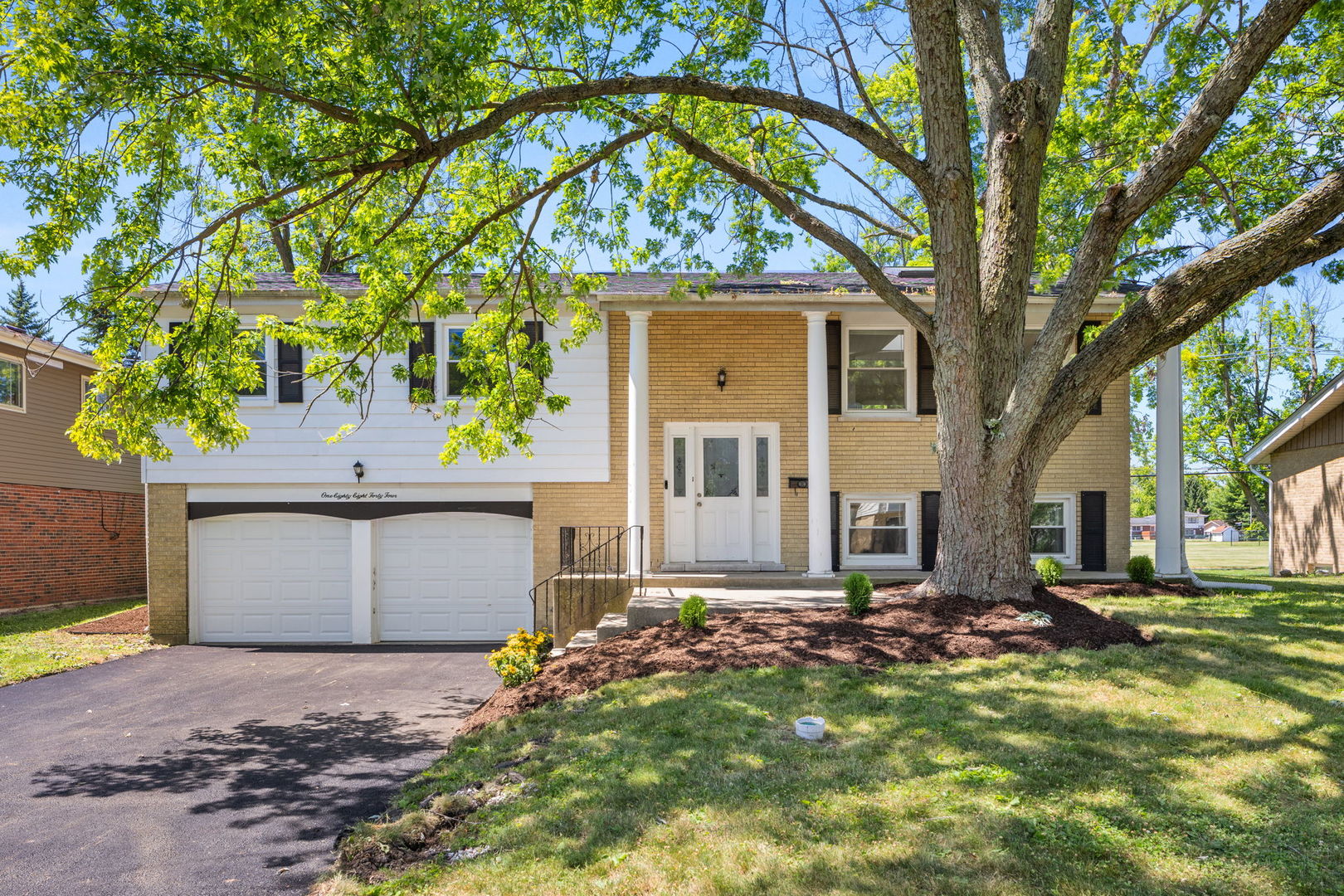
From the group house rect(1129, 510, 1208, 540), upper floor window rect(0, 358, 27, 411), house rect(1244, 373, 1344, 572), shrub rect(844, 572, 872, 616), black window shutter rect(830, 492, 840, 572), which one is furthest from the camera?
house rect(1129, 510, 1208, 540)

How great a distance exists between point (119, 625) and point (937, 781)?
1468 cm

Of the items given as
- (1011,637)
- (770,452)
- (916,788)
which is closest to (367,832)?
(916,788)

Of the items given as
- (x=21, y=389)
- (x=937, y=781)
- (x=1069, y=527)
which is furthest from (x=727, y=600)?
(x=21, y=389)

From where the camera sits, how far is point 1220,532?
73.8 meters

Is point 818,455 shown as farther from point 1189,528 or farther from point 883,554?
point 1189,528

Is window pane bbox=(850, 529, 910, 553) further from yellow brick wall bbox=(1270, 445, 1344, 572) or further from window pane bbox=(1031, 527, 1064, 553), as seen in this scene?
yellow brick wall bbox=(1270, 445, 1344, 572)

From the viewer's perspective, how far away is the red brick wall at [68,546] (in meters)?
15.5

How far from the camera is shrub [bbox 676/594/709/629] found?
8.10 metres

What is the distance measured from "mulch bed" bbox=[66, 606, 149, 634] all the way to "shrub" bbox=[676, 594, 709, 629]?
10401mm

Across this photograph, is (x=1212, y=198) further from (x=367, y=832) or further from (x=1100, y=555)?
(x=367, y=832)

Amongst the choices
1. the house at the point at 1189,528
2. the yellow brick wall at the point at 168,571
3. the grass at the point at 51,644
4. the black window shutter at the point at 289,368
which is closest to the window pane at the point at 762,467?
the black window shutter at the point at 289,368

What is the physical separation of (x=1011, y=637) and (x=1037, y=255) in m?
6.63

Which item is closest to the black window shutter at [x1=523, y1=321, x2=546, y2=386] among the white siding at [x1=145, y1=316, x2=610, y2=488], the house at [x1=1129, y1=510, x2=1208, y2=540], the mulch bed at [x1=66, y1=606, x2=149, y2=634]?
the white siding at [x1=145, y1=316, x2=610, y2=488]

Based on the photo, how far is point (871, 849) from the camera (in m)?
3.74
